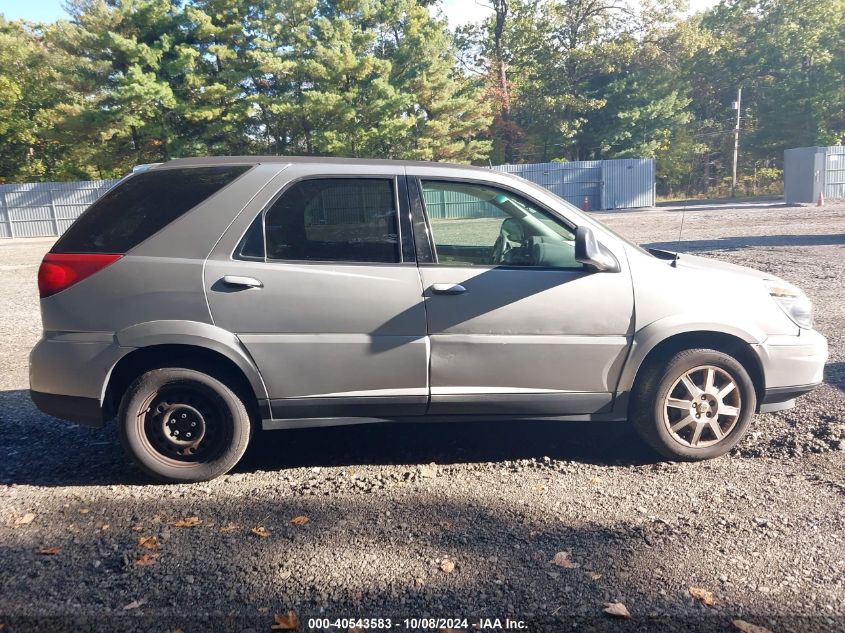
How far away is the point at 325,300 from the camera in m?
3.97

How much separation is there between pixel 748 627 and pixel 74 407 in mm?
3660

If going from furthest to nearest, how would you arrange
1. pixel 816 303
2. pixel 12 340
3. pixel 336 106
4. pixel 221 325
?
pixel 336 106, pixel 816 303, pixel 12 340, pixel 221 325

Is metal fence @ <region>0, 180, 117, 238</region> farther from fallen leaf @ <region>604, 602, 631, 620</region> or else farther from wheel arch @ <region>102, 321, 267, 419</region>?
fallen leaf @ <region>604, 602, 631, 620</region>

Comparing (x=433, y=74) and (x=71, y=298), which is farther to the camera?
(x=433, y=74)

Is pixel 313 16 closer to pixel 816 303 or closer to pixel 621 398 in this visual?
pixel 816 303

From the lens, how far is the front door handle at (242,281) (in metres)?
3.92

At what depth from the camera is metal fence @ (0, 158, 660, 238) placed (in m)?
33.1

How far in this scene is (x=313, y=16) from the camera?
34.3 meters

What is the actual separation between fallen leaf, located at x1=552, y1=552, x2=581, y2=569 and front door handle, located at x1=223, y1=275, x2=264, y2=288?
2.17m

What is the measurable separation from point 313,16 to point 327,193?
111 ft

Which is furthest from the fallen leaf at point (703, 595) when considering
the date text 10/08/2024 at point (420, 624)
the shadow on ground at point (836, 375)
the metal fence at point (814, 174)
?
the metal fence at point (814, 174)

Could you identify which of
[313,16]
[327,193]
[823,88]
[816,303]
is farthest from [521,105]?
[327,193]

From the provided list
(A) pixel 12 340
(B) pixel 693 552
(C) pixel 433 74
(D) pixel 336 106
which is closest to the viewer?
(B) pixel 693 552

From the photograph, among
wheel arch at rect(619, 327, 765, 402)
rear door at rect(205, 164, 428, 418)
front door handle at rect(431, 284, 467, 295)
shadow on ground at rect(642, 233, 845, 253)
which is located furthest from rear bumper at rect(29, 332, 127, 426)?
shadow on ground at rect(642, 233, 845, 253)
